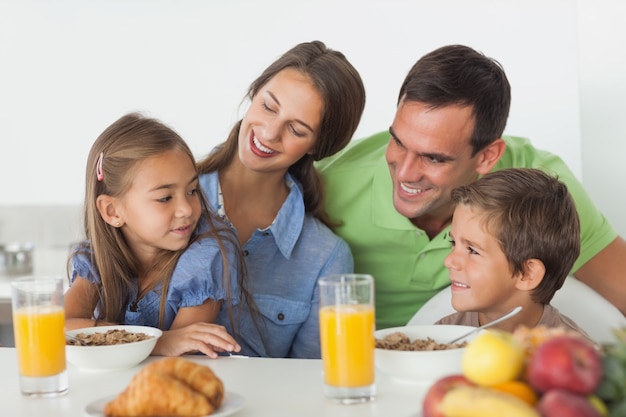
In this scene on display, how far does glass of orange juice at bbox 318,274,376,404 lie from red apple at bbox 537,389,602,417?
373 millimetres

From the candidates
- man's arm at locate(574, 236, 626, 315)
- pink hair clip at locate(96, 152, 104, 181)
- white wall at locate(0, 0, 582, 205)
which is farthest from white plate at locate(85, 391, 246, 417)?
white wall at locate(0, 0, 582, 205)

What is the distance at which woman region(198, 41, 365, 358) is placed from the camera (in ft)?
7.23

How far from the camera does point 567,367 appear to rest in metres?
0.90

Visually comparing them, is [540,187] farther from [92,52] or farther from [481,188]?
[92,52]

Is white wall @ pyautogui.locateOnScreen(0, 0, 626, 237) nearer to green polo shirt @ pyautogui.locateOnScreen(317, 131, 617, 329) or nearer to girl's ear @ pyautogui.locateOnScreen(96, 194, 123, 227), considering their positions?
green polo shirt @ pyautogui.locateOnScreen(317, 131, 617, 329)

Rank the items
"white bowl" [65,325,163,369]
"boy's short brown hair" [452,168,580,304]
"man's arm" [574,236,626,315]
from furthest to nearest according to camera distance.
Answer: "man's arm" [574,236,626,315] < "boy's short brown hair" [452,168,580,304] < "white bowl" [65,325,163,369]

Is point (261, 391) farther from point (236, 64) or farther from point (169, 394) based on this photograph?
point (236, 64)

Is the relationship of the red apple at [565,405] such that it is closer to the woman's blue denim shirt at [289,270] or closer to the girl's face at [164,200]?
the girl's face at [164,200]

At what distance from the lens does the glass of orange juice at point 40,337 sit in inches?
52.6

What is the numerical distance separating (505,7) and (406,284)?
133cm

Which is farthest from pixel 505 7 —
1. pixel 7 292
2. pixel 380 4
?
pixel 7 292

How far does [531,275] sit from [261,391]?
0.83 metres

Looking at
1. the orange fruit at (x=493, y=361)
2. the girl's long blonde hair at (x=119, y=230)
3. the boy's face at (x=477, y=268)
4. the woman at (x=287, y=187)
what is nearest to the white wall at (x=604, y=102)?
the woman at (x=287, y=187)

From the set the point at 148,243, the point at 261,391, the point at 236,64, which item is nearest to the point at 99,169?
the point at 148,243
